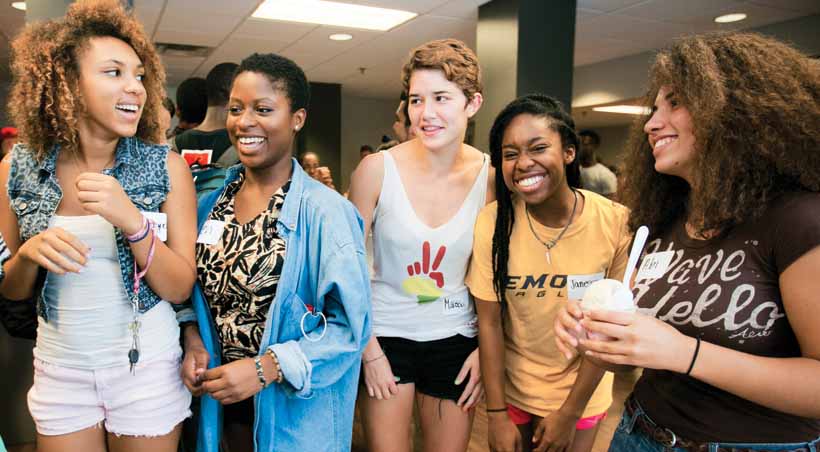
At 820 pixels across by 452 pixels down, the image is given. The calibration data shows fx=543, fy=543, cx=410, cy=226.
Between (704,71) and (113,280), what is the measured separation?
1346mm

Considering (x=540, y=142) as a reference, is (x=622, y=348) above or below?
below

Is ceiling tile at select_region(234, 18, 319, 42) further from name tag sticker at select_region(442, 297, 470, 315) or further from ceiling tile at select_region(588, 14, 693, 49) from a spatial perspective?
name tag sticker at select_region(442, 297, 470, 315)

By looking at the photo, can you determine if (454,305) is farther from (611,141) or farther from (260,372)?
(611,141)

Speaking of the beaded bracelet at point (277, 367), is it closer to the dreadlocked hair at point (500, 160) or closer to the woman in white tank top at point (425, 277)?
the woman in white tank top at point (425, 277)

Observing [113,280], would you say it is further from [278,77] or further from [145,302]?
[278,77]

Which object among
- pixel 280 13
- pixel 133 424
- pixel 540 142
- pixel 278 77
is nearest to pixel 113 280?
pixel 133 424

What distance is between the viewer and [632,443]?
46.5 inches

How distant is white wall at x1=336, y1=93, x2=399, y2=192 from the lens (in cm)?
1205

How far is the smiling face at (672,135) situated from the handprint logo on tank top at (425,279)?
71 cm

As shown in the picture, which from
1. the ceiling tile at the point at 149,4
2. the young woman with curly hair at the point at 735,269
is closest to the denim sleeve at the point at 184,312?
the young woman with curly hair at the point at 735,269

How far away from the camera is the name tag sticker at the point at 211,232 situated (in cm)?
140

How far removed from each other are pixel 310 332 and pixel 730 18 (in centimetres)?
594

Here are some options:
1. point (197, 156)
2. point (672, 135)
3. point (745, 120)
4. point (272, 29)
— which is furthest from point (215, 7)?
point (745, 120)

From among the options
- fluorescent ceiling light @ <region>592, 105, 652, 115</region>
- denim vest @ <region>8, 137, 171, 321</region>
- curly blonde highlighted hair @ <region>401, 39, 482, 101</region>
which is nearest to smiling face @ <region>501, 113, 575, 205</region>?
curly blonde highlighted hair @ <region>401, 39, 482, 101</region>
